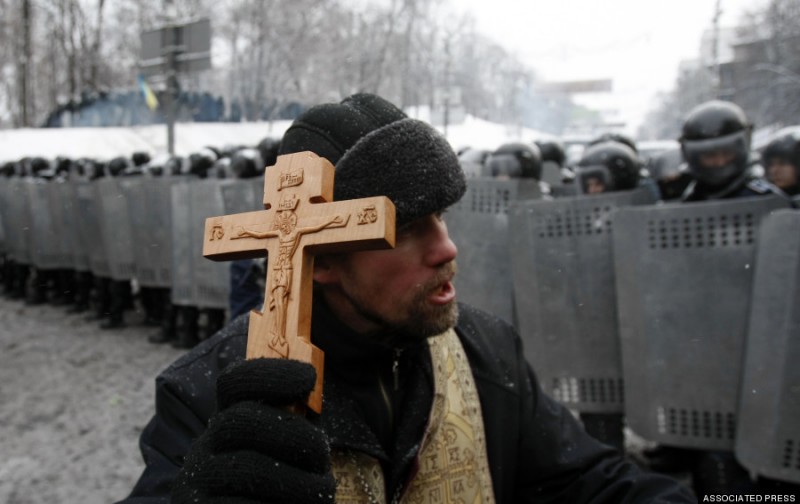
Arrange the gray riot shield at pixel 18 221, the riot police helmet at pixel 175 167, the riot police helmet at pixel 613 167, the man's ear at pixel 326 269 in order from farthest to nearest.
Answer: the gray riot shield at pixel 18 221
the riot police helmet at pixel 175 167
the riot police helmet at pixel 613 167
the man's ear at pixel 326 269

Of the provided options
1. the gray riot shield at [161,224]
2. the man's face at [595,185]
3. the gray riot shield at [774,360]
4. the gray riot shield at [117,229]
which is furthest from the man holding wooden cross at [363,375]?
the gray riot shield at [117,229]

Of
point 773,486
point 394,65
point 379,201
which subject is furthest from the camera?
point 394,65

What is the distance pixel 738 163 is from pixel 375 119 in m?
3.67

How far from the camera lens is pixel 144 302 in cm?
884

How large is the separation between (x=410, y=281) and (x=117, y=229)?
7451 millimetres

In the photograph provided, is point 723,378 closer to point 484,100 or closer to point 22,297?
point 22,297

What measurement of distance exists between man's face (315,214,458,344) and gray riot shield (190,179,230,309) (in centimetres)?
513

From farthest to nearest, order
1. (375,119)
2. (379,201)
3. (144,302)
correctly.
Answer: (144,302)
(375,119)
(379,201)

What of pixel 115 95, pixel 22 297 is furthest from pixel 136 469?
pixel 115 95

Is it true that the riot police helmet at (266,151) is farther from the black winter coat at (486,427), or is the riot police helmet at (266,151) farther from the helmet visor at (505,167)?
the black winter coat at (486,427)

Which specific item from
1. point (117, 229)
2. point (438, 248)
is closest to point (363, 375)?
point (438, 248)

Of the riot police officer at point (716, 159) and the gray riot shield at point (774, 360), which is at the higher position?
the riot police officer at point (716, 159)

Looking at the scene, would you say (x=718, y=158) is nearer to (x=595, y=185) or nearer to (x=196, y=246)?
(x=595, y=185)

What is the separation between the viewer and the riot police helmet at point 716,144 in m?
4.41
